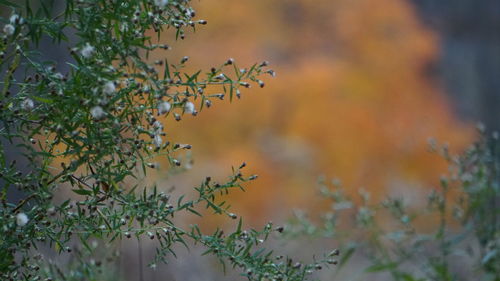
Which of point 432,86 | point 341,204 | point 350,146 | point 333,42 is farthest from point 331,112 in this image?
point 341,204

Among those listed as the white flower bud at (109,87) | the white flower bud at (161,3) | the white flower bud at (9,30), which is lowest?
the white flower bud at (109,87)

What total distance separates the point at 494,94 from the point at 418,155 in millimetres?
2450

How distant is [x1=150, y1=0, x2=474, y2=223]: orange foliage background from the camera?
8172 millimetres

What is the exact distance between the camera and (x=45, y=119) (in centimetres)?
149

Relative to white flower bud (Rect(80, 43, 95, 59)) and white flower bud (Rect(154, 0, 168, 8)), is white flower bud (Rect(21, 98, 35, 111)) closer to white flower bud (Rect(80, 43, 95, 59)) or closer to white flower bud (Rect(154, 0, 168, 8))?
white flower bud (Rect(80, 43, 95, 59))

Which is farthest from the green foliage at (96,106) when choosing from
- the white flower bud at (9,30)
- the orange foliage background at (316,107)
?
the orange foliage background at (316,107)

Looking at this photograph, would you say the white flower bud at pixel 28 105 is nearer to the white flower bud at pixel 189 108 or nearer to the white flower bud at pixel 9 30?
the white flower bud at pixel 9 30

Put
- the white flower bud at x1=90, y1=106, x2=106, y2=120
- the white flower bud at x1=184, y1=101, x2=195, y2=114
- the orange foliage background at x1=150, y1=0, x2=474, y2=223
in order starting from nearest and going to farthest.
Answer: the white flower bud at x1=90, y1=106, x2=106, y2=120, the white flower bud at x1=184, y1=101, x2=195, y2=114, the orange foliage background at x1=150, y1=0, x2=474, y2=223

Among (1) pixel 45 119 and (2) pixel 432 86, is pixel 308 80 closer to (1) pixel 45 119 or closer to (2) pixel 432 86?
(2) pixel 432 86

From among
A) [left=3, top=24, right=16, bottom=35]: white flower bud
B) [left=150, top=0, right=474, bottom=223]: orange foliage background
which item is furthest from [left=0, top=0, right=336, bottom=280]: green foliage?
[left=150, top=0, right=474, bottom=223]: orange foliage background

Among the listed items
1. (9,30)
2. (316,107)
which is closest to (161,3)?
(9,30)

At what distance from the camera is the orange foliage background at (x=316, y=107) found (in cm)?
817

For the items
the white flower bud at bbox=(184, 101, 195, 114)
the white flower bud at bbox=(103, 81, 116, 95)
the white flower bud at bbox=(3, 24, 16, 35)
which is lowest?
the white flower bud at bbox=(103, 81, 116, 95)

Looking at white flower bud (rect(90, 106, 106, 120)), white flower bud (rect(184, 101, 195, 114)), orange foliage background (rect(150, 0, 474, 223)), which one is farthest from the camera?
orange foliage background (rect(150, 0, 474, 223))
